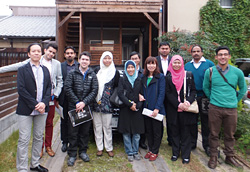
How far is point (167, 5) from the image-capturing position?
9.73 m

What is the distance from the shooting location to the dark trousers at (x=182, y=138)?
3.49 metres

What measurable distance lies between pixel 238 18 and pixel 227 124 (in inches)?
331

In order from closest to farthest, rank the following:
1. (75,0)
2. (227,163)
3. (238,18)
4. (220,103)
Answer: (220,103) → (227,163) → (75,0) → (238,18)

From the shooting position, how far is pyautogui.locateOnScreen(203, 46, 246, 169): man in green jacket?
3.19 metres

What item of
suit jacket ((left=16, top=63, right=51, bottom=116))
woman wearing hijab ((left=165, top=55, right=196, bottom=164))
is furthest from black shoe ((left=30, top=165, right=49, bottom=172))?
woman wearing hijab ((left=165, top=55, right=196, bottom=164))

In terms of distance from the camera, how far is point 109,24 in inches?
440

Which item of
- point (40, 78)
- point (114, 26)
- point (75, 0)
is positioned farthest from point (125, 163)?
point (114, 26)

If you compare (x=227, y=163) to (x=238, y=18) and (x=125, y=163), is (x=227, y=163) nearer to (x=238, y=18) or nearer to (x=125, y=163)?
(x=125, y=163)

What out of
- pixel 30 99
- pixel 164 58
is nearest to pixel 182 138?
pixel 164 58

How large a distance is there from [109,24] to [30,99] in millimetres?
9140

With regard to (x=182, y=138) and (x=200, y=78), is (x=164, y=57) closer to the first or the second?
(x=200, y=78)

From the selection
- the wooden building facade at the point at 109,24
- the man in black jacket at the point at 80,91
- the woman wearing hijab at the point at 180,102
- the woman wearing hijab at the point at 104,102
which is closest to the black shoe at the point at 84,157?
the man in black jacket at the point at 80,91

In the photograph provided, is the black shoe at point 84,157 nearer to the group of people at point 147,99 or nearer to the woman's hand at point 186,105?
the group of people at point 147,99

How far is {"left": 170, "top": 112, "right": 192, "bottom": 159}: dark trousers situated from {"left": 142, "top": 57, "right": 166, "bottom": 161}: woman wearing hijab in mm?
278
